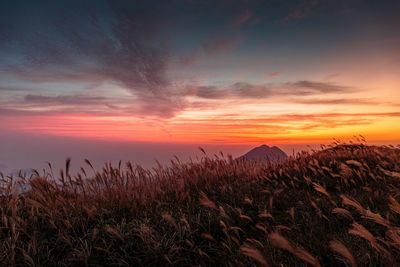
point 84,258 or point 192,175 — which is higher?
point 192,175

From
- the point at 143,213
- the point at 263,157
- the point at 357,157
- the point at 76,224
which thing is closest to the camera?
the point at 76,224

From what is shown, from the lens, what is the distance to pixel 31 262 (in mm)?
4566

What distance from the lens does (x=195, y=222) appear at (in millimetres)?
5367

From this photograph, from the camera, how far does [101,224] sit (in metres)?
5.56

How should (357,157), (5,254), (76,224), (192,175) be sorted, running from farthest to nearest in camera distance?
(357,157)
(192,175)
(76,224)
(5,254)

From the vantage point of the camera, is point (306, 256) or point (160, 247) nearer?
point (306, 256)

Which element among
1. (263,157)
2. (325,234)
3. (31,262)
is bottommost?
(31,262)

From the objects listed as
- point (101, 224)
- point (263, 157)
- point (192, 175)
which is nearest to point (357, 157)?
point (263, 157)

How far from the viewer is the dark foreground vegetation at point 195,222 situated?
4039 mm

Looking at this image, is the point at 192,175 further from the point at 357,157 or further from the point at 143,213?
the point at 357,157

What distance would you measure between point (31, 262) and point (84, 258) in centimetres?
58

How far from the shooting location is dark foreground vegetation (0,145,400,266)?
13.3 feet

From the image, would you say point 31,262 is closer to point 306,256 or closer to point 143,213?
point 143,213

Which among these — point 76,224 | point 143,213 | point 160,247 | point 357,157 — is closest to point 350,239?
point 160,247
